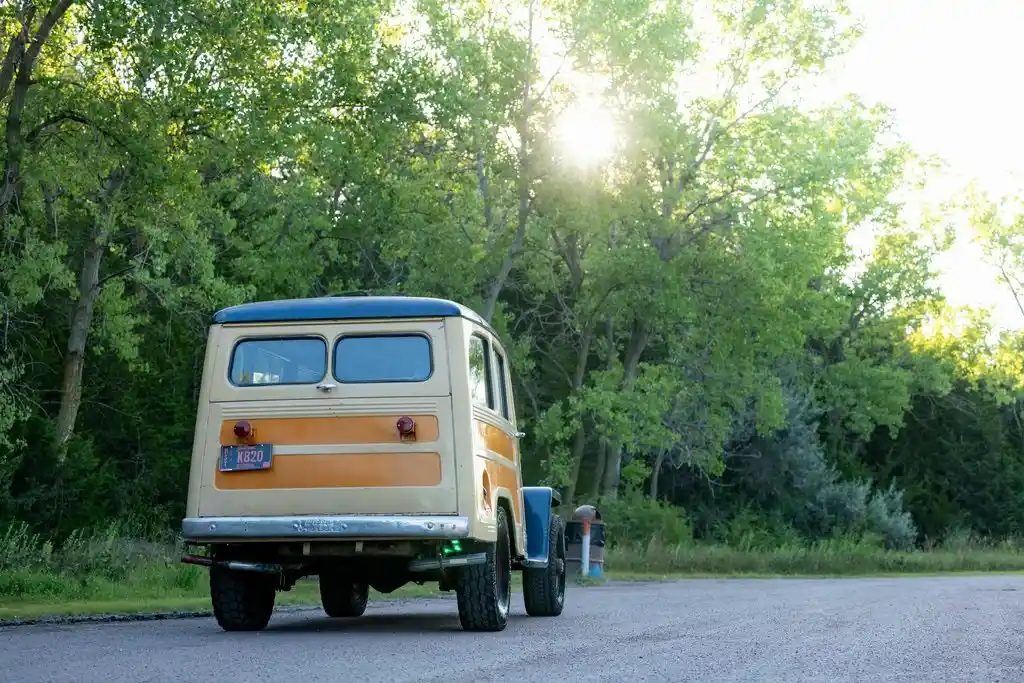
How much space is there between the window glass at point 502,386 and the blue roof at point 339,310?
142cm

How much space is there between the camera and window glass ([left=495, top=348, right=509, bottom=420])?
49.9 feet

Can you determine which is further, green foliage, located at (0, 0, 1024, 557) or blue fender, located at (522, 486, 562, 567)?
green foliage, located at (0, 0, 1024, 557)

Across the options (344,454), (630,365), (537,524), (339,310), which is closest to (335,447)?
(344,454)

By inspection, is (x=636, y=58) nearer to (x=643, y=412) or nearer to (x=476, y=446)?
(x=643, y=412)

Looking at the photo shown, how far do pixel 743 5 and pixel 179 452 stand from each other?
63.6 feet

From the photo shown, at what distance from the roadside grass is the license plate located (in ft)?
10.8

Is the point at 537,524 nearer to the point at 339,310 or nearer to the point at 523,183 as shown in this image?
the point at 339,310

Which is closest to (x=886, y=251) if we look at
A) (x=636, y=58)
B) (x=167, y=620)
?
(x=636, y=58)

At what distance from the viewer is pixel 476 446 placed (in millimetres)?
13312

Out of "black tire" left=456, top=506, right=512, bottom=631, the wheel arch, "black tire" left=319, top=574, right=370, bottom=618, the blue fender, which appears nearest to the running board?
"black tire" left=456, top=506, right=512, bottom=631

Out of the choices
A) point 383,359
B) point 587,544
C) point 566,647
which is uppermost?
point 587,544

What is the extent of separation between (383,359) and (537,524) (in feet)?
10.5

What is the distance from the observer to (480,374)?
14.2 metres

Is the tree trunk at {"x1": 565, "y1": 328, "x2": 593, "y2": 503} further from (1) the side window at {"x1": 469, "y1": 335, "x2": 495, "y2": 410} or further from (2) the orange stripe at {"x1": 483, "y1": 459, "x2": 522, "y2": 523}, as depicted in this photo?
(1) the side window at {"x1": 469, "y1": 335, "x2": 495, "y2": 410}
